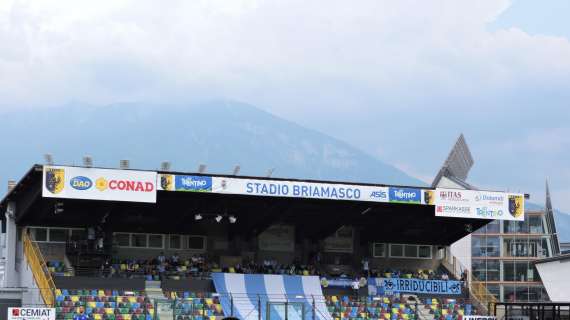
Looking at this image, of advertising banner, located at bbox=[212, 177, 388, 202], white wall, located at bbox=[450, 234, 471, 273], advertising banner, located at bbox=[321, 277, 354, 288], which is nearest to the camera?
advertising banner, located at bbox=[212, 177, 388, 202]

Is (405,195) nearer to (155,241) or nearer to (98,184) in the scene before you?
(155,241)

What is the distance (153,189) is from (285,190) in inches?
290

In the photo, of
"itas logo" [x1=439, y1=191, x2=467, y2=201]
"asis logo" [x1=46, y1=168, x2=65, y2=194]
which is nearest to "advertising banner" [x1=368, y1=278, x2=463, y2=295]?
"itas logo" [x1=439, y1=191, x2=467, y2=201]

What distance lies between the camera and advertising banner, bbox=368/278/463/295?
62.0 meters

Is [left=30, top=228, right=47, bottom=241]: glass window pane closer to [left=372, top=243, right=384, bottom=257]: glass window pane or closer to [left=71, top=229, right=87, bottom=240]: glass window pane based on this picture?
[left=71, top=229, right=87, bottom=240]: glass window pane

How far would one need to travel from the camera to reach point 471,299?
2502 inches

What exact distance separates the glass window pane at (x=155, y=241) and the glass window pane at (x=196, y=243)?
6.11 feet

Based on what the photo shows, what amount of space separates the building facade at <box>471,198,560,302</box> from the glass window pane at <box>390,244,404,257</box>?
166ft

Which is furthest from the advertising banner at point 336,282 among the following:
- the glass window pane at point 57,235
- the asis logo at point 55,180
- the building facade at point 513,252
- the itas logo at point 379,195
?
the building facade at point 513,252

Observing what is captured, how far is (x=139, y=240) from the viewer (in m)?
60.7

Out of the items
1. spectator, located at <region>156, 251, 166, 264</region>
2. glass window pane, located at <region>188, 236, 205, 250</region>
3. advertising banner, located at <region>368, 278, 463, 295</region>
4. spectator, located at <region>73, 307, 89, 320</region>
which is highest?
glass window pane, located at <region>188, 236, 205, 250</region>

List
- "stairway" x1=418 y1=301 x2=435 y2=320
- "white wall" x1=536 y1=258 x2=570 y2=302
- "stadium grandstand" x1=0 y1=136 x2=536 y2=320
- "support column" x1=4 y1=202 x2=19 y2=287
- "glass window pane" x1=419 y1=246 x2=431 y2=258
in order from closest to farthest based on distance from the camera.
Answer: "stadium grandstand" x1=0 y1=136 x2=536 y2=320 → "support column" x1=4 y1=202 x2=19 y2=287 → "white wall" x1=536 y1=258 x2=570 y2=302 → "stairway" x1=418 y1=301 x2=435 y2=320 → "glass window pane" x1=419 y1=246 x2=431 y2=258

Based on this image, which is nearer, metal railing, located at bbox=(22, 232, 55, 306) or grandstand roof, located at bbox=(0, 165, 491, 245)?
metal railing, located at bbox=(22, 232, 55, 306)

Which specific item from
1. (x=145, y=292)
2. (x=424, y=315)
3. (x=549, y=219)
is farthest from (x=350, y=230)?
(x=549, y=219)
